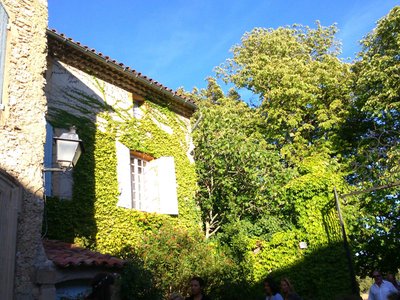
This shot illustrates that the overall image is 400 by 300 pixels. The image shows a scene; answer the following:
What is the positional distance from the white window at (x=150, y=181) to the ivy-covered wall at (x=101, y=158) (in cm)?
26

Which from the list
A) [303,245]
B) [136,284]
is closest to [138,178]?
[136,284]

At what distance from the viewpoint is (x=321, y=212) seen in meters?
12.4

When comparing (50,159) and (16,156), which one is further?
(50,159)

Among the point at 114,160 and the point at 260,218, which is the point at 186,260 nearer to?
the point at 114,160

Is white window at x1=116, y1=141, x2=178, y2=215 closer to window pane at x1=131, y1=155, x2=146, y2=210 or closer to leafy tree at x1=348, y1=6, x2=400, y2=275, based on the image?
window pane at x1=131, y1=155, x2=146, y2=210

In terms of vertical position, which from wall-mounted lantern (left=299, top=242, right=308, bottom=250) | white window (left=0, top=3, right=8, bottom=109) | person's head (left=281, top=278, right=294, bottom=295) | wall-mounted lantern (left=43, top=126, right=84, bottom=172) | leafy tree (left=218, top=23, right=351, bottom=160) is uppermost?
leafy tree (left=218, top=23, right=351, bottom=160)

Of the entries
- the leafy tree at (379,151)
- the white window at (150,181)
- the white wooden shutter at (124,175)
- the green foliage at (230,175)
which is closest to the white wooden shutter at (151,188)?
the white window at (150,181)

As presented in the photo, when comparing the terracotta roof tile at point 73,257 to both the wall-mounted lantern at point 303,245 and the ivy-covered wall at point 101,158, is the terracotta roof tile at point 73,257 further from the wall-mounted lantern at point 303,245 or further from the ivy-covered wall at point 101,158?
the wall-mounted lantern at point 303,245

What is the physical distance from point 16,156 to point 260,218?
9.26 meters

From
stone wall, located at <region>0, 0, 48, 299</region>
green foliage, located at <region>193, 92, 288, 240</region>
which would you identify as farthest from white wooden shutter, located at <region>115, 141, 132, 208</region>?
stone wall, located at <region>0, 0, 48, 299</region>

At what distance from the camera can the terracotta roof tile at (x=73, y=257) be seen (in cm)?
621

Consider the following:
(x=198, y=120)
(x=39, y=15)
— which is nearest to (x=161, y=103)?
(x=198, y=120)

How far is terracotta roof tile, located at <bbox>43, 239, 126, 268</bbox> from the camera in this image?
20.4ft

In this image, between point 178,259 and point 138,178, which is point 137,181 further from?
point 178,259
